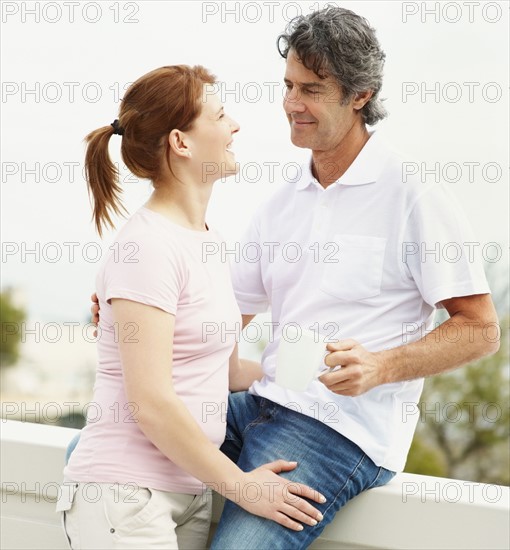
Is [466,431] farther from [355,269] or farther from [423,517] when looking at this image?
[355,269]

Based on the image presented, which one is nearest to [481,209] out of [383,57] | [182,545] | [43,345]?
[43,345]

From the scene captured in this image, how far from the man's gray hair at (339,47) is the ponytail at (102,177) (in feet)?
1.61

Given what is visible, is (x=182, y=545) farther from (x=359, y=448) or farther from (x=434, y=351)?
(x=434, y=351)

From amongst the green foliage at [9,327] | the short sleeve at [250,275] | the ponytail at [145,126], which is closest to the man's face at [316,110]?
the short sleeve at [250,275]

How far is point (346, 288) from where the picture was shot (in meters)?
1.64

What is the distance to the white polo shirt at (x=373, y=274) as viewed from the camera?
62.1 inches

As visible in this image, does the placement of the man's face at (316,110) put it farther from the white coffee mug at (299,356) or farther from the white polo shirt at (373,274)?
the white coffee mug at (299,356)

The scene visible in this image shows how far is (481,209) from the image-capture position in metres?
6.90

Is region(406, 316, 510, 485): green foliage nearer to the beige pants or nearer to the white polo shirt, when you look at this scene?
the white polo shirt

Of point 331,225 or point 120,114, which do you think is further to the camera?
point 331,225

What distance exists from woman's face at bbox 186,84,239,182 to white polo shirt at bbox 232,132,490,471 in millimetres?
277

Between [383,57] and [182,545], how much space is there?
1.08m

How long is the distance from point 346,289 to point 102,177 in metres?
0.50

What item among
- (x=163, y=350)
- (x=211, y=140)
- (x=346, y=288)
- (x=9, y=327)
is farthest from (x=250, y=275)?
(x=9, y=327)
